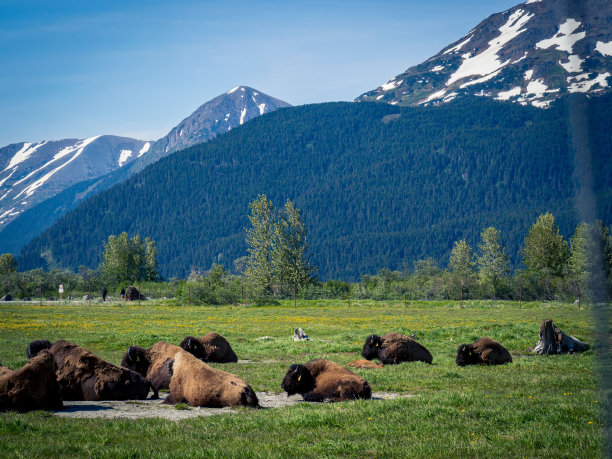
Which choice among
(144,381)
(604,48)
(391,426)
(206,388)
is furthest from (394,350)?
(604,48)

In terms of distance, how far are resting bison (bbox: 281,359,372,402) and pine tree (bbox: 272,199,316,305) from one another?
81340 millimetres

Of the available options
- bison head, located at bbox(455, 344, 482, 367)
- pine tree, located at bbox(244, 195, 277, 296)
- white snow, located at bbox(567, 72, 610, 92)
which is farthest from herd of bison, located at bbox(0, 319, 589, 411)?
pine tree, located at bbox(244, 195, 277, 296)

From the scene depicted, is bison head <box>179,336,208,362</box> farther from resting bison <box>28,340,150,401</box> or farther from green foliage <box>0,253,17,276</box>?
green foliage <box>0,253,17,276</box>

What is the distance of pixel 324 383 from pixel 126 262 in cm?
13512

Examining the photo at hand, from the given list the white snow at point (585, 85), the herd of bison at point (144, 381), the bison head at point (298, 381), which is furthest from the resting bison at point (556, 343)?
the white snow at point (585, 85)

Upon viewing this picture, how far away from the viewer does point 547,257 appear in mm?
109500

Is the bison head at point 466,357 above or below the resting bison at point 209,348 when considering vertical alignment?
below

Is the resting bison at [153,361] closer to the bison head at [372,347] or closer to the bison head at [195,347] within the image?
the bison head at [195,347]

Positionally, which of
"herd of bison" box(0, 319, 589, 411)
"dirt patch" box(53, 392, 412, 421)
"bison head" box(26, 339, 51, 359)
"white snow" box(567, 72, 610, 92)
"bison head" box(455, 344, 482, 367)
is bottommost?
"bison head" box(455, 344, 482, 367)

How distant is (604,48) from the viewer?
2766 mm

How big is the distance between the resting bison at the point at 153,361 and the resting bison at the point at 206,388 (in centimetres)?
188

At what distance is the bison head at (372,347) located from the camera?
21312mm

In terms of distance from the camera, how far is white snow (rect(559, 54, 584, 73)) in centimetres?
239

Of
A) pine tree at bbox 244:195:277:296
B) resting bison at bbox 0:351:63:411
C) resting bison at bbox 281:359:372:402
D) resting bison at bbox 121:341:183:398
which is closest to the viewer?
resting bison at bbox 0:351:63:411
